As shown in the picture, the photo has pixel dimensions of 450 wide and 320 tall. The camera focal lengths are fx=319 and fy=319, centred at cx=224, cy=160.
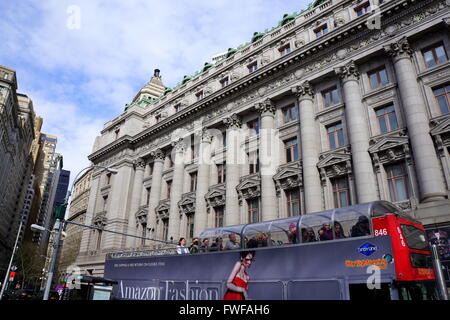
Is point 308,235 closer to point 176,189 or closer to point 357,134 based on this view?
point 357,134

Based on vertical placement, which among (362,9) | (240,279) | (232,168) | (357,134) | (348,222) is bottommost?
(240,279)

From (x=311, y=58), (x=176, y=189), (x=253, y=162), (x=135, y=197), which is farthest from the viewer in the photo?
(x=135, y=197)

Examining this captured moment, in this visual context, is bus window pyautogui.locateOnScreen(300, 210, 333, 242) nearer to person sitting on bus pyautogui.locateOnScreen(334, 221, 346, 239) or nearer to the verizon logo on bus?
person sitting on bus pyautogui.locateOnScreen(334, 221, 346, 239)

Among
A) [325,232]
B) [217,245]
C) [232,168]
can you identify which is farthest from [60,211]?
[232,168]

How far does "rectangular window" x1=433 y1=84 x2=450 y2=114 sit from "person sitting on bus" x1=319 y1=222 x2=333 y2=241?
14788mm

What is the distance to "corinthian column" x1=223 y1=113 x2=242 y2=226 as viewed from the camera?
2936cm

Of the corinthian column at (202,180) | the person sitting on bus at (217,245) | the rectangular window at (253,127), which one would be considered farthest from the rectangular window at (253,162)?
the person sitting on bus at (217,245)

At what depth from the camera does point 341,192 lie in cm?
2359

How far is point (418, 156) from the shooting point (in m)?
19.4

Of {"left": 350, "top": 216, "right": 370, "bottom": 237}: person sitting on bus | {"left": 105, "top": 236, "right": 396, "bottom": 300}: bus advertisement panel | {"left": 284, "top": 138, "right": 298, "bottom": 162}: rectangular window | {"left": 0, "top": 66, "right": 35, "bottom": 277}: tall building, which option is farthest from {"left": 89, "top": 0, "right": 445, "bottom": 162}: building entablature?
{"left": 0, "top": 66, "right": 35, "bottom": 277}: tall building

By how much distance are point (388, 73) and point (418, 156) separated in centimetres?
788

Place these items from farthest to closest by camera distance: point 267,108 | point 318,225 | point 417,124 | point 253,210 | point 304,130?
point 267,108, point 253,210, point 304,130, point 417,124, point 318,225

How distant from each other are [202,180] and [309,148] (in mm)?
12702
